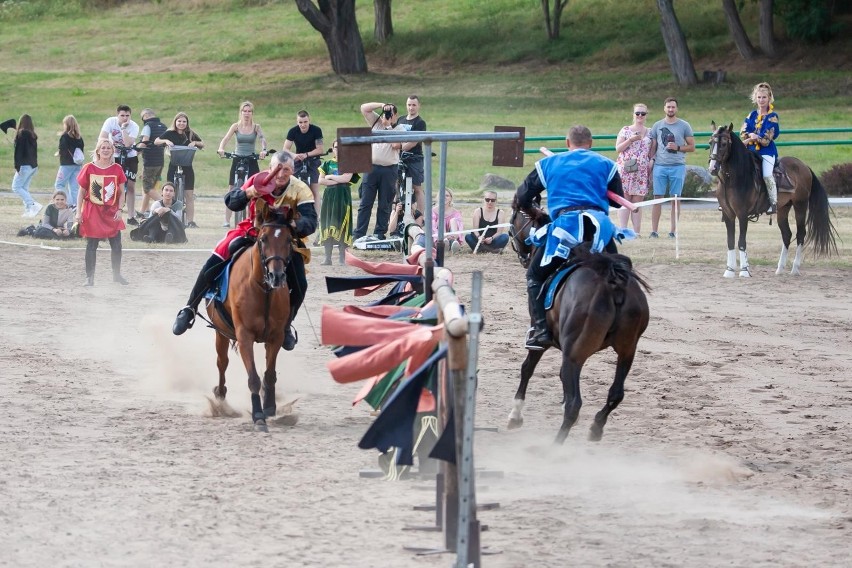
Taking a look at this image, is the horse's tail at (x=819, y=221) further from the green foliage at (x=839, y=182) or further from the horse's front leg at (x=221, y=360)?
the horse's front leg at (x=221, y=360)

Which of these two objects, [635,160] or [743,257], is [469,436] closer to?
[743,257]

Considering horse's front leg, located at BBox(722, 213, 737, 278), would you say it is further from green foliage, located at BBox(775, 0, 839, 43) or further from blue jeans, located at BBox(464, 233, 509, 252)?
green foliage, located at BBox(775, 0, 839, 43)

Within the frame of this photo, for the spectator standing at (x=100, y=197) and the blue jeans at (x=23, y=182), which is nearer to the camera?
the spectator standing at (x=100, y=197)

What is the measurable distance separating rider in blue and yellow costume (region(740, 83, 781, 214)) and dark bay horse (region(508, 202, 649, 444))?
354 inches

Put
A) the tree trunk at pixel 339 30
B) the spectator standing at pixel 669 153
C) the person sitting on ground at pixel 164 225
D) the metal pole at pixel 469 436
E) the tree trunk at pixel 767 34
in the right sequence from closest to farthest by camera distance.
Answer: the metal pole at pixel 469 436 < the person sitting on ground at pixel 164 225 < the spectator standing at pixel 669 153 < the tree trunk at pixel 339 30 < the tree trunk at pixel 767 34

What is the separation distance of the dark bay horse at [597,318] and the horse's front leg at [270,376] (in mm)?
2231

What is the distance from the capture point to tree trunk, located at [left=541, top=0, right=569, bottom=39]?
163 ft

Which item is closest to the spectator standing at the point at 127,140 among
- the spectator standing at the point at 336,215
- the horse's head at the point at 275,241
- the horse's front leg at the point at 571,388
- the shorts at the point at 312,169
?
the shorts at the point at 312,169

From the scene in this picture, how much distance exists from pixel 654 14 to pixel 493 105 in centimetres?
1384

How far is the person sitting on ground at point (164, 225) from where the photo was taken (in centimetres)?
1970

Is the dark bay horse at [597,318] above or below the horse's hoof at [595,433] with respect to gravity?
above

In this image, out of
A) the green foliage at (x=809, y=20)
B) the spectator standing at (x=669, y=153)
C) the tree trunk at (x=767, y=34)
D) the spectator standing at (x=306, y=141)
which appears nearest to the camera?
the spectator standing at (x=306, y=141)

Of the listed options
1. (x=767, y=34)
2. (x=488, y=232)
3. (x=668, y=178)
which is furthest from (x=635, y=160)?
(x=767, y=34)

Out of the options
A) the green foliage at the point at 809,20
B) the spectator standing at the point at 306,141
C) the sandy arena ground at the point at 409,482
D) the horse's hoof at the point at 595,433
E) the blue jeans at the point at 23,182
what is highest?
the green foliage at the point at 809,20
